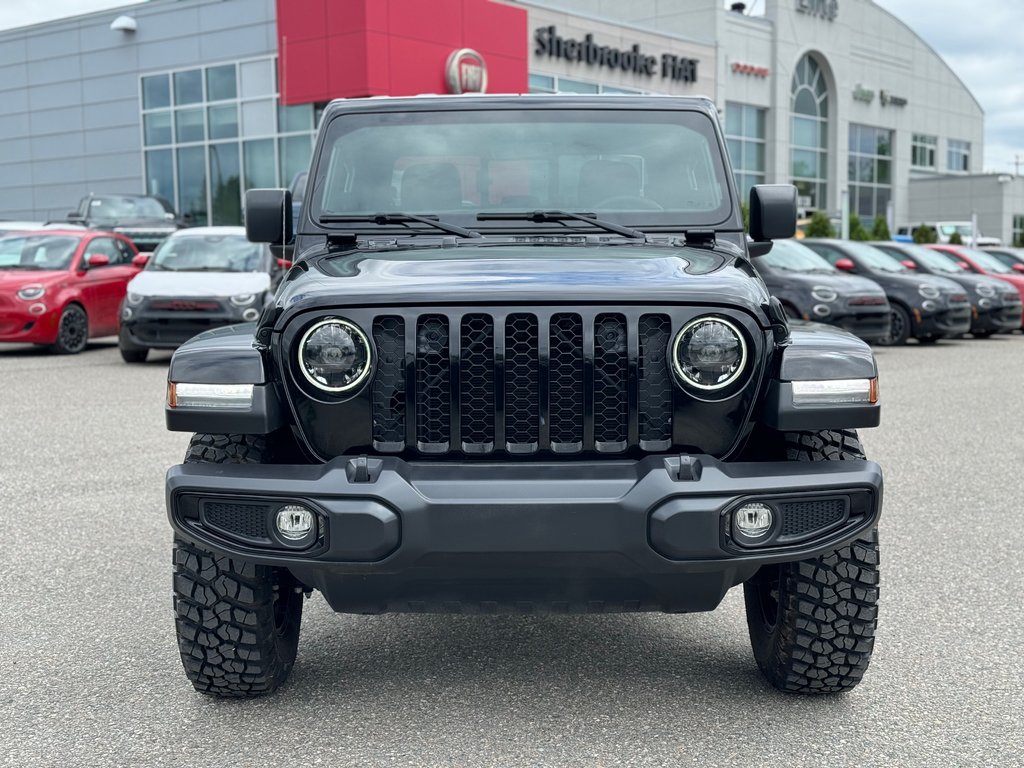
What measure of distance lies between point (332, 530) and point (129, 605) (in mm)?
2001

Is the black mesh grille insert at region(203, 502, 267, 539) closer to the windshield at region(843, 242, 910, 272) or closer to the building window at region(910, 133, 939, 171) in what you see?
the windshield at region(843, 242, 910, 272)

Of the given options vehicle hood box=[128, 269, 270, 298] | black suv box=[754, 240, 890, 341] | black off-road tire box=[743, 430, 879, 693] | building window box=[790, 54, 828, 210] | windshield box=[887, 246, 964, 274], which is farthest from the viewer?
building window box=[790, 54, 828, 210]

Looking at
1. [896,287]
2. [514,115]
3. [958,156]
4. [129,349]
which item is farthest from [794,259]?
[958,156]

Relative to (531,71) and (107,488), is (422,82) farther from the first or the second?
(107,488)

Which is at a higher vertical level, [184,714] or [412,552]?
[412,552]

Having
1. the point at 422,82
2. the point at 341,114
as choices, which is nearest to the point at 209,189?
the point at 422,82

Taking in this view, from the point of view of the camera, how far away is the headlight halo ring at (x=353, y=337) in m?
3.34

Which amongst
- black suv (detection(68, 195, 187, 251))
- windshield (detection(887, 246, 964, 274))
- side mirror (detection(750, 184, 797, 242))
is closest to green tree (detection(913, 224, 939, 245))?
windshield (detection(887, 246, 964, 274))

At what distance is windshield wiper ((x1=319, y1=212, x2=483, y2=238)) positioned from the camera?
4.34 m

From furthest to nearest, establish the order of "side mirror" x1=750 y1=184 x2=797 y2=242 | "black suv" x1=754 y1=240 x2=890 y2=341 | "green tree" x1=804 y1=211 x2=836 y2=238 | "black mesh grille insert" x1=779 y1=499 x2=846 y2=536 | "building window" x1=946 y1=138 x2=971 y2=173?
1. "building window" x1=946 y1=138 x2=971 y2=173
2. "green tree" x1=804 y1=211 x2=836 y2=238
3. "black suv" x1=754 y1=240 x2=890 y2=341
4. "side mirror" x1=750 y1=184 x2=797 y2=242
5. "black mesh grille insert" x1=779 y1=499 x2=846 y2=536

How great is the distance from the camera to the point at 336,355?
335 centimetres

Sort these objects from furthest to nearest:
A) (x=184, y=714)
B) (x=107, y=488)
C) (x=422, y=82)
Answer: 1. (x=422, y=82)
2. (x=107, y=488)
3. (x=184, y=714)

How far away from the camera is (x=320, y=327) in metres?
3.36

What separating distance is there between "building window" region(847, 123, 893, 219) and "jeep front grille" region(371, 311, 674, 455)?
5508 centimetres
